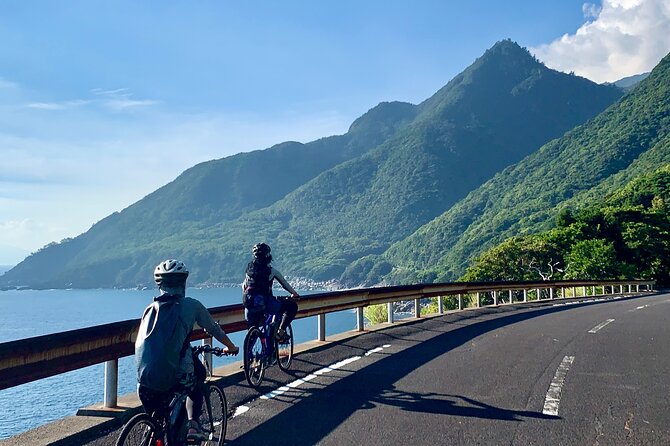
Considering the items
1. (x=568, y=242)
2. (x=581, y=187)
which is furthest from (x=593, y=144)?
(x=568, y=242)

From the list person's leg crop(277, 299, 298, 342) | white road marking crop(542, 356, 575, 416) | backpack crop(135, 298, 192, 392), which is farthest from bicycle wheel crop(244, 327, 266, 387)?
backpack crop(135, 298, 192, 392)

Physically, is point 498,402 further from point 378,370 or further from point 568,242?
point 568,242

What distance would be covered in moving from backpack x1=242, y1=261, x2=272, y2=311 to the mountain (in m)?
125

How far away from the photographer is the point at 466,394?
7.57 m

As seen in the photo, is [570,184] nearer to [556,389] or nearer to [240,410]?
[556,389]

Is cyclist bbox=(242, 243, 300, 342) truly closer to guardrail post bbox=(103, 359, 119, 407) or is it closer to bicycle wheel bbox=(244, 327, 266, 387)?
bicycle wheel bbox=(244, 327, 266, 387)

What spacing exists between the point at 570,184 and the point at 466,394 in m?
179

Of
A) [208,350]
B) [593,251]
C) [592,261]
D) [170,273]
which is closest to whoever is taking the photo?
[170,273]

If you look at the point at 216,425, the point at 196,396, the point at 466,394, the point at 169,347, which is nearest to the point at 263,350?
the point at 466,394

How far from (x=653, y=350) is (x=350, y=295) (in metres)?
6.06

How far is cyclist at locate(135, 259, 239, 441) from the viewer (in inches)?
173

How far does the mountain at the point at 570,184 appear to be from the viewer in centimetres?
15025

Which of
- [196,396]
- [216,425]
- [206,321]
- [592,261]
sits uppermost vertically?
[592,261]

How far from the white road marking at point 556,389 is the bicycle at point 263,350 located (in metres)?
3.56
